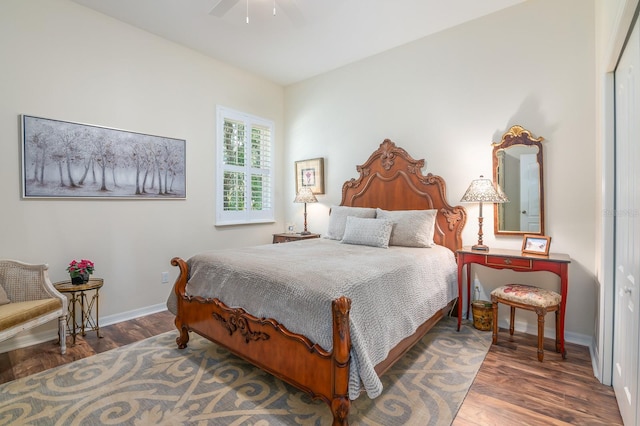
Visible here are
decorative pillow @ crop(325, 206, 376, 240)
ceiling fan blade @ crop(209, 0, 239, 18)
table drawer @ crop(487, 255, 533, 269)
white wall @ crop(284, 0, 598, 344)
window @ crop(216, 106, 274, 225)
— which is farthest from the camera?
window @ crop(216, 106, 274, 225)

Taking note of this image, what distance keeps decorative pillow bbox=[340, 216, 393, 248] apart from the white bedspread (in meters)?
0.23

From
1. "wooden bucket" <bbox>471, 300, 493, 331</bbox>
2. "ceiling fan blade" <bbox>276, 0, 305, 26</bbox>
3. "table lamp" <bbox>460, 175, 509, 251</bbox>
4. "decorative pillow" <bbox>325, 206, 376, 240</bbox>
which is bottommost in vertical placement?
"wooden bucket" <bbox>471, 300, 493, 331</bbox>

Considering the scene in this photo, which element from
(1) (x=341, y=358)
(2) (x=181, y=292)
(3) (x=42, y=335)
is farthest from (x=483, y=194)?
(3) (x=42, y=335)

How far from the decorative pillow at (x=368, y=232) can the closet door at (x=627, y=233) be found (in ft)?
5.61

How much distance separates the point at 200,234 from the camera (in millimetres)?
4055

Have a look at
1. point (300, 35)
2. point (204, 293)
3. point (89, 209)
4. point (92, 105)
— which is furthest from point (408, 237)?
point (92, 105)

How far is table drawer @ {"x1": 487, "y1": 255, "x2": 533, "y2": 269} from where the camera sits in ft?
8.57

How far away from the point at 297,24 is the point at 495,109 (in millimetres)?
2085

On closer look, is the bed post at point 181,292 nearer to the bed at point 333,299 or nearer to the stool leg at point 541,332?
the bed at point 333,299

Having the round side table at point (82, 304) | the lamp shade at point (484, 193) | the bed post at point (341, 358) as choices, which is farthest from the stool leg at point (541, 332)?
the round side table at point (82, 304)

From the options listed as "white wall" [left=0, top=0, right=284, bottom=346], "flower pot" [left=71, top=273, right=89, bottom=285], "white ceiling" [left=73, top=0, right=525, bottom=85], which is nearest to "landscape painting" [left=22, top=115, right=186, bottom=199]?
"white wall" [left=0, top=0, right=284, bottom=346]

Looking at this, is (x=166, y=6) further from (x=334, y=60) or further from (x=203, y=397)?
(x=203, y=397)

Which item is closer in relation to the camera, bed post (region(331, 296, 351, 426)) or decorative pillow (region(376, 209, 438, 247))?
bed post (region(331, 296, 351, 426))

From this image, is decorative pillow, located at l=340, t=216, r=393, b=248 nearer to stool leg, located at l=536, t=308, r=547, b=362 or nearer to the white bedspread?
the white bedspread
